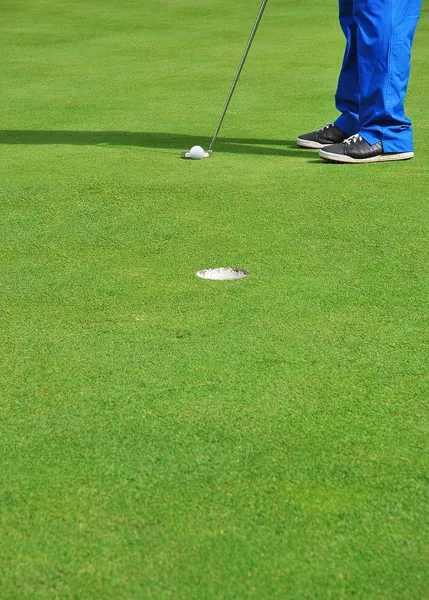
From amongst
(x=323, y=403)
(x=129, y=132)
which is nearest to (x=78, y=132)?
(x=129, y=132)

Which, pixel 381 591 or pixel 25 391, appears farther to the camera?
pixel 25 391

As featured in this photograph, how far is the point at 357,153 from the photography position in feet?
14.0

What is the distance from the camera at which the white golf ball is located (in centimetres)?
421

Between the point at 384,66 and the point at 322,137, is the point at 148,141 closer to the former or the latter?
the point at 322,137

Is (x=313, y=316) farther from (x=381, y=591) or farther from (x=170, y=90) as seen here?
(x=170, y=90)

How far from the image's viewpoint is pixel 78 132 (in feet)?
16.1

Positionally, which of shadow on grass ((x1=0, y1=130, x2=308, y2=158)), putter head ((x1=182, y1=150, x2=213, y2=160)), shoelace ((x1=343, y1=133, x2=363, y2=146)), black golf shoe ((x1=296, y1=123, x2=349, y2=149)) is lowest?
shadow on grass ((x1=0, y1=130, x2=308, y2=158))

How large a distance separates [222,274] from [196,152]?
5.25 feet

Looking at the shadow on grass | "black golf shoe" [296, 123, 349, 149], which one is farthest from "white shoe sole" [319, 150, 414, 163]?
"black golf shoe" [296, 123, 349, 149]

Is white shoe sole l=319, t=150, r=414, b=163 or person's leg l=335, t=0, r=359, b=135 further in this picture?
person's leg l=335, t=0, r=359, b=135

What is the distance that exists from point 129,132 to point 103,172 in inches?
38.5

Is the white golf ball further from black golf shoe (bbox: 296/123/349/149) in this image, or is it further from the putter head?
black golf shoe (bbox: 296/123/349/149)

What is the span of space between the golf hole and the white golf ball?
1.57m

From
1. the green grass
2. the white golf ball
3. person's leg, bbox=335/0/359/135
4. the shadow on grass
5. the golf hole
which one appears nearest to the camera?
the green grass
